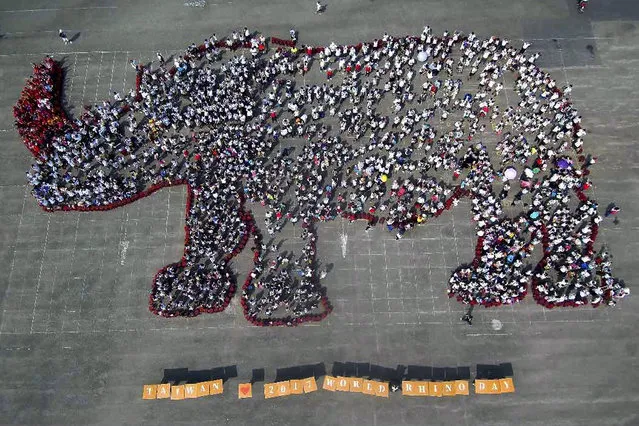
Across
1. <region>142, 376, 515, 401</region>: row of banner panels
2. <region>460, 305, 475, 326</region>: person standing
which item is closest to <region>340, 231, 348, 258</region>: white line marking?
<region>142, 376, 515, 401</region>: row of banner panels

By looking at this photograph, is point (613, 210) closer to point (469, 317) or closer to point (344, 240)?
point (469, 317)

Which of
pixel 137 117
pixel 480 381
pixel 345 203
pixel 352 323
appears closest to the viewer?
pixel 480 381

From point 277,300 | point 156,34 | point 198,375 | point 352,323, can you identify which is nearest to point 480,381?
point 352,323

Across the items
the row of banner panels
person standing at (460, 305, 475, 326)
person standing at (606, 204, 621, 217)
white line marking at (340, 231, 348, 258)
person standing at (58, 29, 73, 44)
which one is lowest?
the row of banner panels

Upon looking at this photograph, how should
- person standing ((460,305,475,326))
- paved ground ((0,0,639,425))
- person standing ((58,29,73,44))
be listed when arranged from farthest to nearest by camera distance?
person standing ((58,29,73,44))
person standing ((460,305,475,326))
paved ground ((0,0,639,425))

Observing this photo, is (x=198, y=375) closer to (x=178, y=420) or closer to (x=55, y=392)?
(x=178, y=420)

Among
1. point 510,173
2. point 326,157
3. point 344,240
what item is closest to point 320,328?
point 344,240

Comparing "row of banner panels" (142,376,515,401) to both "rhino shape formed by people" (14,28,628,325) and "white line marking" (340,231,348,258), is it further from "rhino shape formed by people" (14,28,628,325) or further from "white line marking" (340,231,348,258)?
"white line marking" (340,231,348,258)
